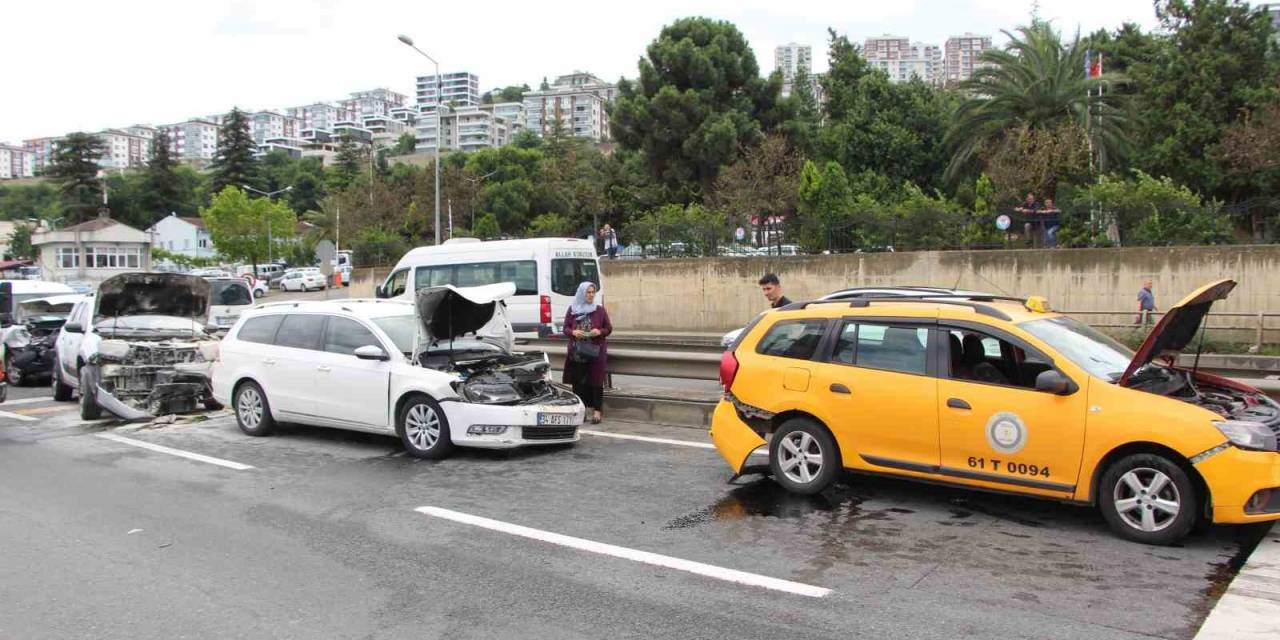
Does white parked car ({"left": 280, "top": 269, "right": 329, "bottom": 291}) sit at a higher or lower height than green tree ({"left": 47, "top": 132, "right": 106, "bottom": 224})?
lower

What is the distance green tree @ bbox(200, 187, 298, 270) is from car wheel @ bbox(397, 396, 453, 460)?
61.5m

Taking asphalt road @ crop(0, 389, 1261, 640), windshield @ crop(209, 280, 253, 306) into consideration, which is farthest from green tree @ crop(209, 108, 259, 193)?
asphalt road @ crop(0, 389, 1261, 640)

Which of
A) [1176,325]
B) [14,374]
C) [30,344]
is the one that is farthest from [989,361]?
[14,374]

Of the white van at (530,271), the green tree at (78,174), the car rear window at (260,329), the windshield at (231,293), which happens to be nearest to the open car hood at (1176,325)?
the car rear window at (260,329)

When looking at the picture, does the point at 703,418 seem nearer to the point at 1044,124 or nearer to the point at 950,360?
the point at 950,360

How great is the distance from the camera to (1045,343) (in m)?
6.61

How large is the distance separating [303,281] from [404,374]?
5211 cm

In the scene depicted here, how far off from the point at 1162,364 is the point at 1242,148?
27.3m

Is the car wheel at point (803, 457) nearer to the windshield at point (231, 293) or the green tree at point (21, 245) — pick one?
the windshield at point (231, 293)

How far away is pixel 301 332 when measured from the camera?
34.8 feet

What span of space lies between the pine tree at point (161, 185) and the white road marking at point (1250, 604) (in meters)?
123

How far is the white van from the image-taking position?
19.4m

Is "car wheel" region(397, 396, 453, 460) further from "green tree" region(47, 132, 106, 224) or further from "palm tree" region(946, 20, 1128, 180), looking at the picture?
"green tree" region(47, 132, 106, 224)

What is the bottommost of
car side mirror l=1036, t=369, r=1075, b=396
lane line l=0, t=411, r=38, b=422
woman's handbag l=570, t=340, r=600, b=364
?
lane line l=0, t=411, r=38, b=422
